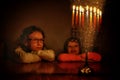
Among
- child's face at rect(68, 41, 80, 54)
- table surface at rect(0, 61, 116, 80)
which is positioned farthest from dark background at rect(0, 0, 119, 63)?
table surface at rect(0, 61, 116, 80)

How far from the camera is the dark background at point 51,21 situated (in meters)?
2.47

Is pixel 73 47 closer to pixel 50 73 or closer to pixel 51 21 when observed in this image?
pixel 51 21

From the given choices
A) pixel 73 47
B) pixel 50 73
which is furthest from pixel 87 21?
pixel 50 73

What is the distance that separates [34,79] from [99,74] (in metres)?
0.43

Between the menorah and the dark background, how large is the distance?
53 millimetres

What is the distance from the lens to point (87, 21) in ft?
8.37

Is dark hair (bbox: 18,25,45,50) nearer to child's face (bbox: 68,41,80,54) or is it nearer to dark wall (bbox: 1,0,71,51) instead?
dark wall (bbox: 1,0,71,51)

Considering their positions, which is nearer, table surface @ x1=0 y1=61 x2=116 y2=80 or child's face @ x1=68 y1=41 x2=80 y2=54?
table surface @ x1=0 y1=61 x2=116 y2=80

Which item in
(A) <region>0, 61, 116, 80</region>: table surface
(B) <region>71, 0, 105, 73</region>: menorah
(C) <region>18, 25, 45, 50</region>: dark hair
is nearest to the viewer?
(A) <region>0, 61, 116, 80</region>: table surface

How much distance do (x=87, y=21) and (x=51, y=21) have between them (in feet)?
1.11

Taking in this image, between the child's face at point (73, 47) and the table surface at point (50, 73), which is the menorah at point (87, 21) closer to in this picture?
the child's face at point (73, 47)

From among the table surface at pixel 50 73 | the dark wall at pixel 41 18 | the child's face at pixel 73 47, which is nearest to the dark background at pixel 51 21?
the dark wall at pixel 41 18

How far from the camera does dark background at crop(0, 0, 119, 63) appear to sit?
247 centimetres

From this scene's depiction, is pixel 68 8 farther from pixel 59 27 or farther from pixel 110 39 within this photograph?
pixel 110 39
